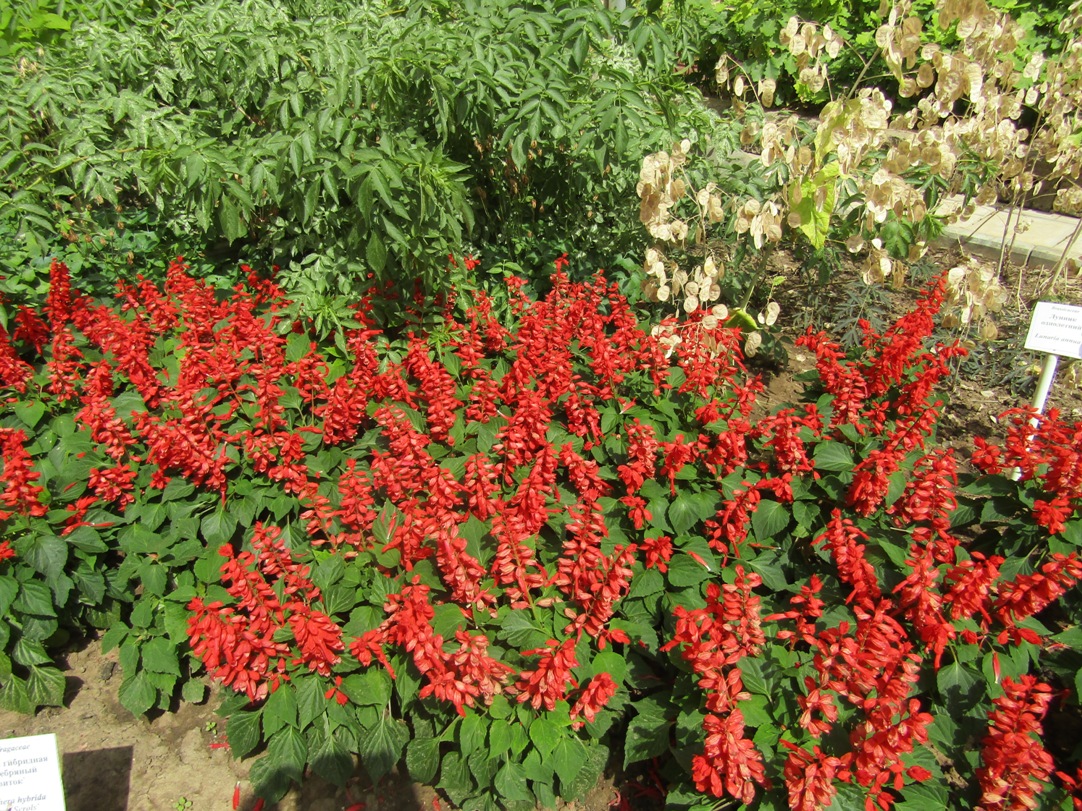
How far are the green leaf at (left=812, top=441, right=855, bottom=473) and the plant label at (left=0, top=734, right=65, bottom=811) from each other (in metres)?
2.53

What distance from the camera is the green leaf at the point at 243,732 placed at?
247 centimetres

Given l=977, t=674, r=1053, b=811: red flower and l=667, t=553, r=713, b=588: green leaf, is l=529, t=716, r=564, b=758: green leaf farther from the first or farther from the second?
l=977, t=674, r=1053, b=811: red flower

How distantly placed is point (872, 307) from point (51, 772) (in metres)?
4.29

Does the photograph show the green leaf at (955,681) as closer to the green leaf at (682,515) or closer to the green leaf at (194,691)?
the green leaf at (682,515)

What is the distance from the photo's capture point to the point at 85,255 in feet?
13.4

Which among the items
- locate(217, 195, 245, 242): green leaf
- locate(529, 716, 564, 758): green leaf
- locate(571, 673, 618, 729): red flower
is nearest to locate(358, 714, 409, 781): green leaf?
locate(529, 716, 564, 758): green leaf

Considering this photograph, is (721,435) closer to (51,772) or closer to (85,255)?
(51,772)

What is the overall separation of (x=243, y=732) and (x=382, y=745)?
1.55ft

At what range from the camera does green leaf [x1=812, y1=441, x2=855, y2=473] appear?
2.75 m

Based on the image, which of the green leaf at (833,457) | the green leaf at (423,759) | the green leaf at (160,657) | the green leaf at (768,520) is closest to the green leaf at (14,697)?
the green leaf at (160,657)

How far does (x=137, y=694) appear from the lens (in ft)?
8.60

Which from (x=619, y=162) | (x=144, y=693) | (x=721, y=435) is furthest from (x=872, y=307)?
(x=144, y=693)

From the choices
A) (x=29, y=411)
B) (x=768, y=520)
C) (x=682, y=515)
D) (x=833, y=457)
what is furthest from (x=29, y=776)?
Result: (x=833, y=457)

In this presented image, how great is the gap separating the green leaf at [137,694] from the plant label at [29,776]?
69 cm
